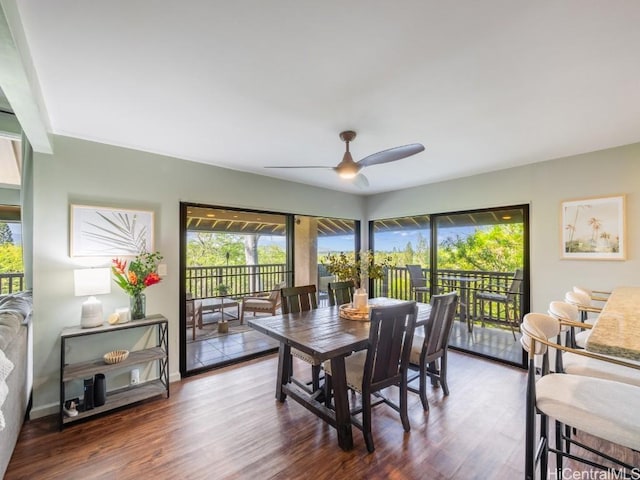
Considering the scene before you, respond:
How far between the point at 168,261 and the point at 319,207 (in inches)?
95.1

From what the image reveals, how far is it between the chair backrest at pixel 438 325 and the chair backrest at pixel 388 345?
15.0 inches

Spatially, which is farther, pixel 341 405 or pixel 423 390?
pixel 423 390

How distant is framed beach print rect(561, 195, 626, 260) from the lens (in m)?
2.96

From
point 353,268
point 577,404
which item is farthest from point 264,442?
point 577,404

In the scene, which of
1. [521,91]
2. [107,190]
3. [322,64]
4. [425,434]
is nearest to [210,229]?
[107,190]

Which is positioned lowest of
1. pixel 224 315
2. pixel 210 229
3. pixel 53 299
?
pixel 224 315

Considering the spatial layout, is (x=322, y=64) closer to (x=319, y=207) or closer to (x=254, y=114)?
(x=254, y=114)

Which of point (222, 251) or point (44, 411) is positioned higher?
point (222, 251)

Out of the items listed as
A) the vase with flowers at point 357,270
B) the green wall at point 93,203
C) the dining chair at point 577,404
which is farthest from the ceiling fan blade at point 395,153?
the green wall at point 93,203

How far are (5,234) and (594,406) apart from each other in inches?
205

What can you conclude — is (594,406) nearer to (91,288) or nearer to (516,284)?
(516,284)

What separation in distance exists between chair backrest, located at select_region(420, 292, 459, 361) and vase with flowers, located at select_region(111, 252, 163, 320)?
2674 mm

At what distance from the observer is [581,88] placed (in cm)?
191

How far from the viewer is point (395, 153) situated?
7.65ft
